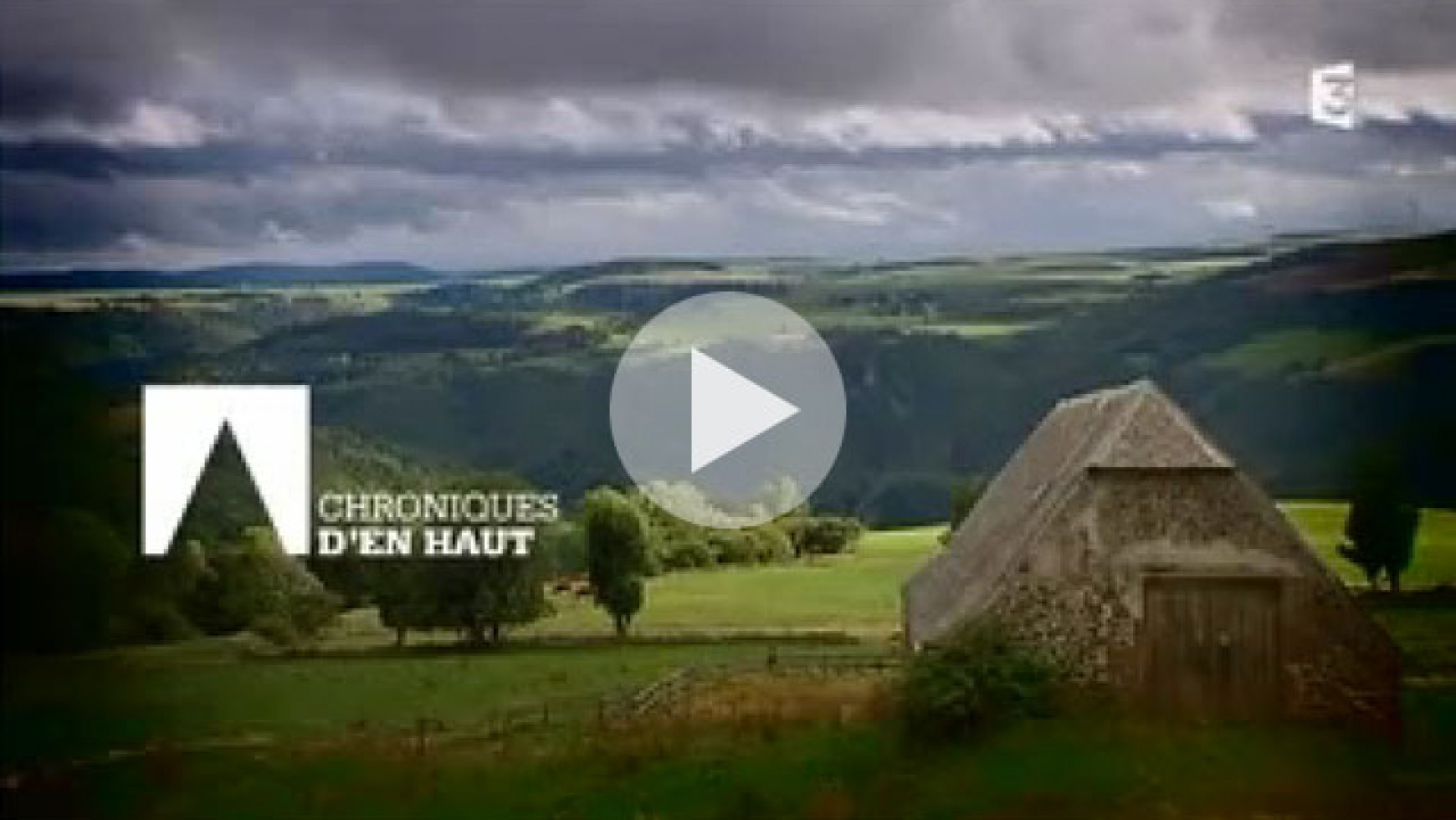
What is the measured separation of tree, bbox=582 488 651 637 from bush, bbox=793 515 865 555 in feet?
1.97

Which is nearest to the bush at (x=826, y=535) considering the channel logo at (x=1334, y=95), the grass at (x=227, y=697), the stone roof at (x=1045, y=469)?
the stone roof at (x=1045, y=469)

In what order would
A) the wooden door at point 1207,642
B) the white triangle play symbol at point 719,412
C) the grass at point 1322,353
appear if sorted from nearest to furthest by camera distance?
the wooden door at point 1207,642, the white triangle play symbol at point 719,412, the grass at point 1322,353

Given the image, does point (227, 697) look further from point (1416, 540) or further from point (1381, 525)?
point (1416, 540)

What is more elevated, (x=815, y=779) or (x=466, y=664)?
(x=466, y=664)

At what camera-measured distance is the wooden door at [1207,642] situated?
9438 millimetres

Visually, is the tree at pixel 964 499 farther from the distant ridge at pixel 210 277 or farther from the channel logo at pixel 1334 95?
the distant ridge at pixel 210 277

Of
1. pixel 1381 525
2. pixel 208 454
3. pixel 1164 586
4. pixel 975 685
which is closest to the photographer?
pixel 975 685

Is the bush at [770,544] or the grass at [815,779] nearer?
the grass at [815,779]

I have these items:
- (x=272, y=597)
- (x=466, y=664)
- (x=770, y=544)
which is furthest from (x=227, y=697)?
(x=770, y=544)

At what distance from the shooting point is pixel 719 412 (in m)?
9.65

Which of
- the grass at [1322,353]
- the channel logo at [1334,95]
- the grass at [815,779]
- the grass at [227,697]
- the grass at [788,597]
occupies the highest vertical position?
the channel logo at [1334,95]

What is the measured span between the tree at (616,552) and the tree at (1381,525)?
8.95ft

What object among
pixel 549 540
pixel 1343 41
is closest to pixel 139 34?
pixel 549 540

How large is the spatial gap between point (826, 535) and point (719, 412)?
2.08 ft
